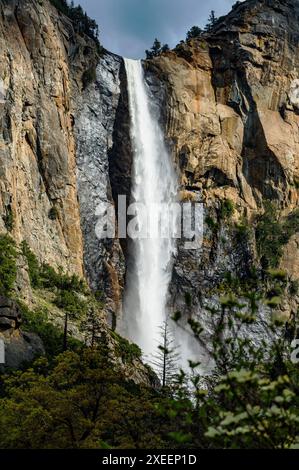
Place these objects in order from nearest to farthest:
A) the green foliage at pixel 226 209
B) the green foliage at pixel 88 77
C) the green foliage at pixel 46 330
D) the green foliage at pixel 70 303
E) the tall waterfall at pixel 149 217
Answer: the green foliage at pixel 46 330, the green foliage at pixel 70 303, the tall waterfall at pixel 149 217, the green foliage at pixel 88 77, the green foliage at pixel 226 209

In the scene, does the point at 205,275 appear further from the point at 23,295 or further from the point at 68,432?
the point at 68,432

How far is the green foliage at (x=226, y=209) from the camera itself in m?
65.4

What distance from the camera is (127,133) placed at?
211 feet

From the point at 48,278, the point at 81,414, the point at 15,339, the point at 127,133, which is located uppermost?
the point at 127,133

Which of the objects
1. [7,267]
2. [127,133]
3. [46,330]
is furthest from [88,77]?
[46,330]

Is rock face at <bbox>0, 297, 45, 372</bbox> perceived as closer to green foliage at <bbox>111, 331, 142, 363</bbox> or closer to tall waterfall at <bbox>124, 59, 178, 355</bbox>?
green foliage at <bbox>111, 331, 142, 363</bbox>

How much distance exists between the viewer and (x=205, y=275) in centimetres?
6353

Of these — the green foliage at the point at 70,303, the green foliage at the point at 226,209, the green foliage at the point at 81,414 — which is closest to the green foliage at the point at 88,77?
the green foliage at the point at 226,209

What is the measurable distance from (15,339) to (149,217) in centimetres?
2915

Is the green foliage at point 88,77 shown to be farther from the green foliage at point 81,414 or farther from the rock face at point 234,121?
the green foliage at point 81,414

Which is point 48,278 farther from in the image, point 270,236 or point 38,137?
point 270,236

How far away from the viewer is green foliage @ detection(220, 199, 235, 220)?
65.4 m

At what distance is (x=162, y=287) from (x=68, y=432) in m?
43.8

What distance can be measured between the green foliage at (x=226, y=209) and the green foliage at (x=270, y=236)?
3.57 metres
